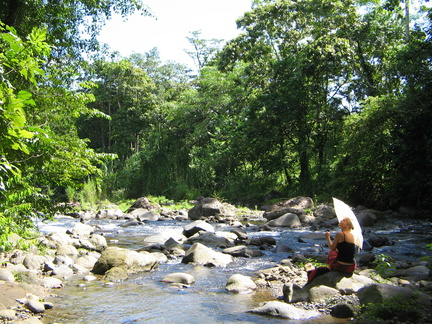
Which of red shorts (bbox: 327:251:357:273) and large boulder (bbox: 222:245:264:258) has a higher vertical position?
red shorts (bbox: 327:251:357:273)

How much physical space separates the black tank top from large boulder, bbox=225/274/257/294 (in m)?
1.53

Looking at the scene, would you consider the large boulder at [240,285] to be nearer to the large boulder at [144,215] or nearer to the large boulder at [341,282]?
→ the large boulder at [341,282]

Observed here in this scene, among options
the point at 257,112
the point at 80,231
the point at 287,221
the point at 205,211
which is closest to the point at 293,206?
the point at 287,221

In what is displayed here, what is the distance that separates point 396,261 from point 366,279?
7.67ft

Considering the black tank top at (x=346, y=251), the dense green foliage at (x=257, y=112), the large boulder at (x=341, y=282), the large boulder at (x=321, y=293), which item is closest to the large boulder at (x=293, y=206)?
the dense green foliage at (x=257, y=112)

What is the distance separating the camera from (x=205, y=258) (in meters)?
8.57

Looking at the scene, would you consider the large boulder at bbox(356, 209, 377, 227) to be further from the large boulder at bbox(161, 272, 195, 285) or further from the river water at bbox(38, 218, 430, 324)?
the large boulder at bbox(161, 272, 195, 285)

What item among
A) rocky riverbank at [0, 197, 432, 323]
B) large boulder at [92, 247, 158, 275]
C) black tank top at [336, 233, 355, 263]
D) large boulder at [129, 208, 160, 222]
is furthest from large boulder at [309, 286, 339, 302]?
large boulder at [129, 208, 160, 222]

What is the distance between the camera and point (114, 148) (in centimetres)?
3588

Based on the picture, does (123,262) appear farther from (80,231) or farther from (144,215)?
(144,215)

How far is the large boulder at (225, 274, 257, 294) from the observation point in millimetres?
6308

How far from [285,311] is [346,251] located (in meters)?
1.32

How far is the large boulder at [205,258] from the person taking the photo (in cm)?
837

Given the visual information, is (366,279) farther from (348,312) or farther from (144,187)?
(144,187)
